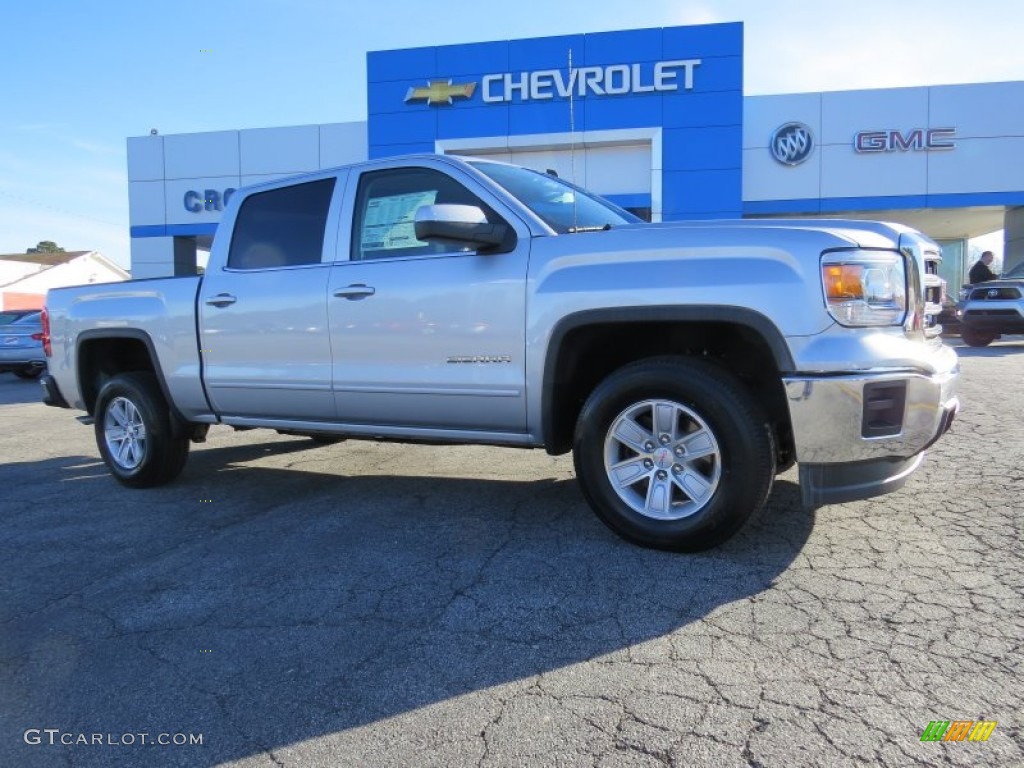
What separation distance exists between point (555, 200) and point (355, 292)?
1.28 meters

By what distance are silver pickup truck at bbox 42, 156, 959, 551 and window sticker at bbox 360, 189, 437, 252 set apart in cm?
1

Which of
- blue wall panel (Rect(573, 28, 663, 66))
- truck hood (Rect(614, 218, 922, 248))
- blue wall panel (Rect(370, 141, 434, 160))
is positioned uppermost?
blue wall panel (Rect(573, 28, 663, 66))

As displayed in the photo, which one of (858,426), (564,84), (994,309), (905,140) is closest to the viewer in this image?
(858,426)

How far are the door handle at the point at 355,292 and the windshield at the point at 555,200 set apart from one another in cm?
92

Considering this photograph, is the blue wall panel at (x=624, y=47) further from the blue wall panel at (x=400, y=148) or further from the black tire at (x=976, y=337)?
the black tire at (x=976, y=337)

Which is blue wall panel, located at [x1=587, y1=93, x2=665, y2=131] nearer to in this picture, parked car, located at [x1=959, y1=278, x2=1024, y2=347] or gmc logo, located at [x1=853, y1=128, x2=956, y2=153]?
gmc logo, located at [x1=853, y1=128, x2=956, y2=153]

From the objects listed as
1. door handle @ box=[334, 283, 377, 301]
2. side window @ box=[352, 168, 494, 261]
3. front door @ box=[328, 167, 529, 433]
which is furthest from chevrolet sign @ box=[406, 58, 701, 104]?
door handle @ box=[334, 283, 377, 301]

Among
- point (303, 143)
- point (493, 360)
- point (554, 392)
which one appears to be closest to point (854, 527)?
point (554, 392)

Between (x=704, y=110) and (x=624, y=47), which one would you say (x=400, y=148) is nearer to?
(x=624, y=47)

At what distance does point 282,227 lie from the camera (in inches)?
196

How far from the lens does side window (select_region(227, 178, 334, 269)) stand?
188 inches

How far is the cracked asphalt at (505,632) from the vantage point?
2.28m

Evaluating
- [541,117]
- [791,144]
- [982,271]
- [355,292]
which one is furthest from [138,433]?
[791,144]

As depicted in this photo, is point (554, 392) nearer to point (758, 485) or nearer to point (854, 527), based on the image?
point (758, 485)
